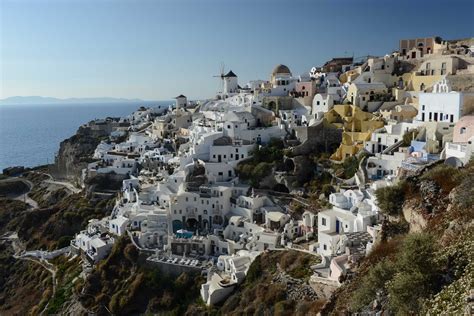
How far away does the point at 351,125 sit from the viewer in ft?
114

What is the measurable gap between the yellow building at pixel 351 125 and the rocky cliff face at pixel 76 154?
32426mm

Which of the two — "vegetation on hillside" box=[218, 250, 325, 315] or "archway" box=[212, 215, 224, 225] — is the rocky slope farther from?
"archway" box=[212, 215, 224, 225]

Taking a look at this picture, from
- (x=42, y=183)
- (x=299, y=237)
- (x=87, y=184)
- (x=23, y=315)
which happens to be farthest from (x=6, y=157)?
(x=299, y=237)

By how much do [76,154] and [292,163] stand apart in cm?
3767

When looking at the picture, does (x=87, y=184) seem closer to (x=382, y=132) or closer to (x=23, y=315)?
(x=23, y=315)

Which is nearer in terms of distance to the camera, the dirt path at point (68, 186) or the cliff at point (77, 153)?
the dirt path at point (68, 186)

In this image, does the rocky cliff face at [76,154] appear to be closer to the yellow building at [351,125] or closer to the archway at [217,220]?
the archway at [217,220]

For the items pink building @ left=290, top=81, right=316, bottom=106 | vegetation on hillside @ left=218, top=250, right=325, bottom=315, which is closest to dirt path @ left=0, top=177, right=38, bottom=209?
pink building @ left=290, top=81, right=316, bottom=106

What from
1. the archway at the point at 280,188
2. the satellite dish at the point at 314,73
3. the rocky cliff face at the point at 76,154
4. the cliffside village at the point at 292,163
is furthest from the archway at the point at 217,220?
the rocky cliff face at the point at 76,154

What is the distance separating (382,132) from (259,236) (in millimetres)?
12600

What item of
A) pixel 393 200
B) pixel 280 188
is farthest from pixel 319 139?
pixel 393 200

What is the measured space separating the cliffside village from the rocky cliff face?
350 inches

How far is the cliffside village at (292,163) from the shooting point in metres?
24.4

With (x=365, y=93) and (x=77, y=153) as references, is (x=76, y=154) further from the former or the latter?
(x=365, y=93)
